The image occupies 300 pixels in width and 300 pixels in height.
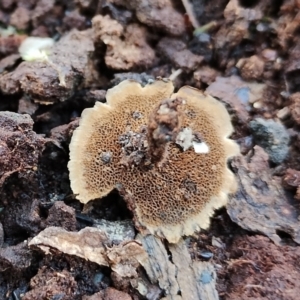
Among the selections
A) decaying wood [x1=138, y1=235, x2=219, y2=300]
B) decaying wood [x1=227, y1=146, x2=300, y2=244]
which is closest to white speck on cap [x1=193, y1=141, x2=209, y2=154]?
decaying wood [x1=227, y1=146, x2=300, y2=244]

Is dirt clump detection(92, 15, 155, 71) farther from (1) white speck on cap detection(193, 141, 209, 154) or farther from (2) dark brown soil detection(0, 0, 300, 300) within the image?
(1) white speck on cap detection(193, 141, 209, 154)

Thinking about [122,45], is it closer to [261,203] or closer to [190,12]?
[190,12]

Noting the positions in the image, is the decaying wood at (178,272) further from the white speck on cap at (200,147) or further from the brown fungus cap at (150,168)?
the white speck on cap at (200,147)

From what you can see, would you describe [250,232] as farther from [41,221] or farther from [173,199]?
[41,221]

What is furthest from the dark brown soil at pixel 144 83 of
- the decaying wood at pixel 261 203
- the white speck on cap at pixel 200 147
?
the white speck on cap at pixel 200 147

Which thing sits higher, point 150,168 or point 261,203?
point 261,203

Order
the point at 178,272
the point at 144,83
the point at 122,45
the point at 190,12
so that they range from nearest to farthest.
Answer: the point at 178,272 < the point at 144,83 < the point at 122,45 < the point at 190,12

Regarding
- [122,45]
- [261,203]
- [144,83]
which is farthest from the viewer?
[122,45]

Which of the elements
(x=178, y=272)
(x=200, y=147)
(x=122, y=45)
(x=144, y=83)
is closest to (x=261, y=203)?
(x=200, y=147)

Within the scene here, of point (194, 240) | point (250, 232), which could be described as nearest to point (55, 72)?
point (194, 240)
